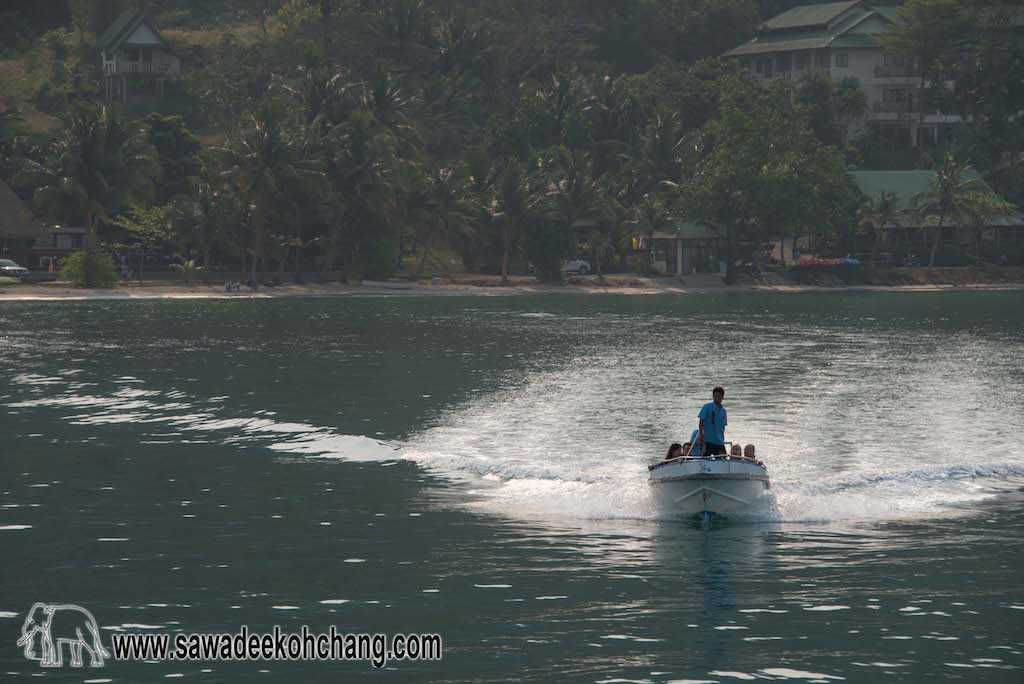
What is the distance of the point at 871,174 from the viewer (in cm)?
14362

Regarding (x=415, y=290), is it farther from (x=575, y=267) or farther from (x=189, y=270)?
(x=189, y=270)

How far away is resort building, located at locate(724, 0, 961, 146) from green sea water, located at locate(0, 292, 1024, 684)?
95319 millimetres

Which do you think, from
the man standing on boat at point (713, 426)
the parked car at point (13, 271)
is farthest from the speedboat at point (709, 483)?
the parked car at point (13, 271)

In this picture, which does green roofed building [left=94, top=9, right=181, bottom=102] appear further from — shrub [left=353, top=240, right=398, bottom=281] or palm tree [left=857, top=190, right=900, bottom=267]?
palm tree [left=857, top=190, right=900, bottom=267]

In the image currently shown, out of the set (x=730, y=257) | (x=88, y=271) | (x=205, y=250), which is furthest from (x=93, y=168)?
(x=730, y=257)

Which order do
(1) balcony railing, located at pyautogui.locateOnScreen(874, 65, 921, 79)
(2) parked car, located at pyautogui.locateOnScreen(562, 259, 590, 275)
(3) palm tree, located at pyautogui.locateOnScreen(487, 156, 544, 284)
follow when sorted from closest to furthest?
(3) palm tree, located at pyautogui.locateOnScreen(487, 156, 544, 284), (2) parked car, located at pyautogui.locateOnScreen(562, 259, 590, 275), (1) balcony railing, located at pyautogui.locateOnScreen(874, 65, 921, 79)

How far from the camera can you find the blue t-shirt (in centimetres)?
3084

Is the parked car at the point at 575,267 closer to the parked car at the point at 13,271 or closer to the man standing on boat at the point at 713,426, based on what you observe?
the parked car at the point at 13,271

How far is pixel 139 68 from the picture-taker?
559 feet

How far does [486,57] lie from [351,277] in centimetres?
4287

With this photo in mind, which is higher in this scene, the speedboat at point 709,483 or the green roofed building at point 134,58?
the green roofed building at point 134,58

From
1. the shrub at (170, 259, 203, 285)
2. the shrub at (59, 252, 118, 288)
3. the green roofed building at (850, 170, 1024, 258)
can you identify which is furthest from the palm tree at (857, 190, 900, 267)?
the shrub at (59, 252, 118, 288)

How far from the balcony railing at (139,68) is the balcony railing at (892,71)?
280 feet

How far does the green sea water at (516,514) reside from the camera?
72.1 feet
